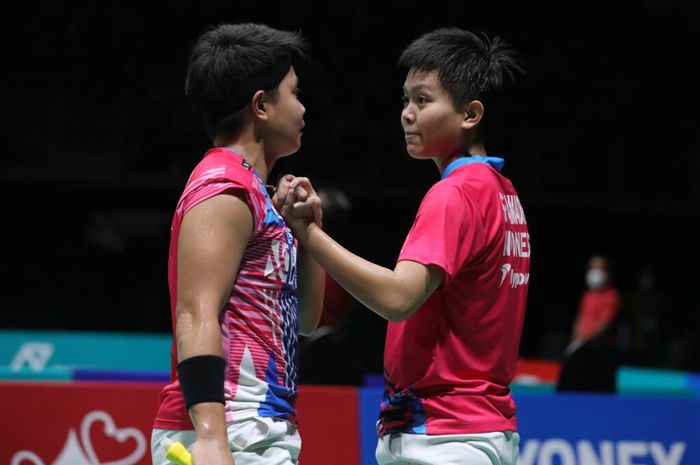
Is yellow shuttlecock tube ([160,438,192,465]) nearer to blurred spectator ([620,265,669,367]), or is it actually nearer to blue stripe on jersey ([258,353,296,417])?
blue stripe on jersey ([258,353,296,417])

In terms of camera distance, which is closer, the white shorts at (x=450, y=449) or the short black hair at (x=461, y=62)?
the white shorts at (x=450, y=449)

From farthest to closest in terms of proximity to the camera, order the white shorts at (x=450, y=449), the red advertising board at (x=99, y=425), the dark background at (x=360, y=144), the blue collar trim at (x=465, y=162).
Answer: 1. the dark background at (x=360, y=144)
2. the red advertising board at (x=99, y=425)
3. the blue collar trim at (x=465, y=162)
4. the white shorts at (x=450, y=449)

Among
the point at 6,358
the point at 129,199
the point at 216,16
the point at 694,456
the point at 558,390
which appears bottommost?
the point at 694,456

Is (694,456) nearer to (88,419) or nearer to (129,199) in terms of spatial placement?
(88,419)

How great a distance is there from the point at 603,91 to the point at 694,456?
11216 millimetres

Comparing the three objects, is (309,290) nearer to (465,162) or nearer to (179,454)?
(465,162)

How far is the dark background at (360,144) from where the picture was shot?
12.5 metres

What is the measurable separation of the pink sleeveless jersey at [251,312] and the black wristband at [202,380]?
4.9 inches

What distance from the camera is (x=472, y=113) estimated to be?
255 cm

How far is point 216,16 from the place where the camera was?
12.1m

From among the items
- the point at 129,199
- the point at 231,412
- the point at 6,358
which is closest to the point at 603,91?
the point at 129,199

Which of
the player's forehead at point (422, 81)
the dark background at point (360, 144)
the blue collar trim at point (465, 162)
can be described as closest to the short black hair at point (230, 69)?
the player's forehead at point (422, 81)

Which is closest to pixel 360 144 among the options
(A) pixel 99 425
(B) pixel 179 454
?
(A) pixel 99 425

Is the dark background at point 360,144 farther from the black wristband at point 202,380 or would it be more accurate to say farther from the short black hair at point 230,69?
the black wristband at point 202,380
